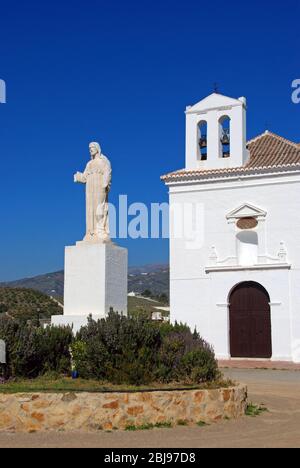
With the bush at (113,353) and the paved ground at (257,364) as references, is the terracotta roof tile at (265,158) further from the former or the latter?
the bush at (113,353)

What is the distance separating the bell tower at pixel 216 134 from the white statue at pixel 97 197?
11515 millimetres

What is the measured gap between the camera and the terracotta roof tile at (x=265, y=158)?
70.9 feet

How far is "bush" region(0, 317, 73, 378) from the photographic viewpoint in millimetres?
9555

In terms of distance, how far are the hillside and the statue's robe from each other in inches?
1410

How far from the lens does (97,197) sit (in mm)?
11555

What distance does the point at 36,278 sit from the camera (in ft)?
484

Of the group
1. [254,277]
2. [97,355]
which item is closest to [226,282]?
[254,277]

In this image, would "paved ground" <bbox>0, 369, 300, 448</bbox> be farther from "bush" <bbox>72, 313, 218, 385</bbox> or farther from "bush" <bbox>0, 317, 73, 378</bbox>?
"bush" <bbox>0, 317, 73, 378</bbox>

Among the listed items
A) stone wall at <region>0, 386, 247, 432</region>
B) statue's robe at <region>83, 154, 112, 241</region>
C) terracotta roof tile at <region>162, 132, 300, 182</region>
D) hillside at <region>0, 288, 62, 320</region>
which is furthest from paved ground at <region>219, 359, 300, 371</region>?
hillside at <region>0, 288, 62, 320</region>
